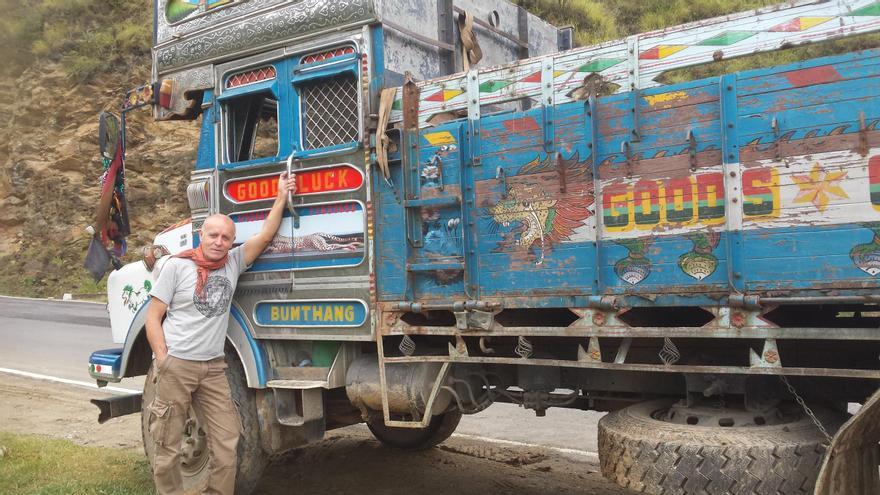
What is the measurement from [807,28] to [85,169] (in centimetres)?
2444

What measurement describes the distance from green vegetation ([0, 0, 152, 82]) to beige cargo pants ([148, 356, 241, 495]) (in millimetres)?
22274

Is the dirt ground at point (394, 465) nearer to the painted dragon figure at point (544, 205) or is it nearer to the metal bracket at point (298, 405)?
the metal bracket at point (298, 405)

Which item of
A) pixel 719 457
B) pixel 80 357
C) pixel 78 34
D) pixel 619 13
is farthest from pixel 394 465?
pixel 78 34

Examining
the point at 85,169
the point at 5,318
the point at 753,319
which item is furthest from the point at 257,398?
the point at 85,169

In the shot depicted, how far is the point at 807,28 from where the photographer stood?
3.05 metres

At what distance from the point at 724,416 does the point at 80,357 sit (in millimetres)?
10576

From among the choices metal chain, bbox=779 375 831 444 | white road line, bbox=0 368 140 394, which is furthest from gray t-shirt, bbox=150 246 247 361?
white road line, bbox=0 368 140 394

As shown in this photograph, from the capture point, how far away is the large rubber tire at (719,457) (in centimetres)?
310

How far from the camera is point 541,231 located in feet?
12.3

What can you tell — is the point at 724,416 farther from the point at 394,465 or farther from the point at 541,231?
the point at 394,465

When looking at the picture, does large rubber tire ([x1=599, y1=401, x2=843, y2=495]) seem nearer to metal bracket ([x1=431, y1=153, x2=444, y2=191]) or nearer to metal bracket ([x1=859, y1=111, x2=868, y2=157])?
metal bracket ([x1=859, y1=111, x2=868, y2=157])

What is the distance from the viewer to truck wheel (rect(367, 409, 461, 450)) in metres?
5.91

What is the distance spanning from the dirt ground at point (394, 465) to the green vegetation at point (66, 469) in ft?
1.87

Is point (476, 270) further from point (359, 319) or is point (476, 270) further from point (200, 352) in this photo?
point (200, 352)
